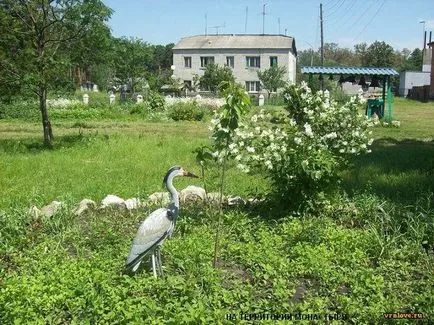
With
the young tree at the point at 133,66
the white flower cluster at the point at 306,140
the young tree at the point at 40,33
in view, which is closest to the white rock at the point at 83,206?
the white flower cluster at the point at 306,140

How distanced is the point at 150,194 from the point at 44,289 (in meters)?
3.39

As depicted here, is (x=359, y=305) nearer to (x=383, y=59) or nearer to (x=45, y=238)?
(x=45, y=238)

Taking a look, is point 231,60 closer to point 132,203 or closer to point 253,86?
point 253,86

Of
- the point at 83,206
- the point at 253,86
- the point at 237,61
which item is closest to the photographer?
the point at 83,206

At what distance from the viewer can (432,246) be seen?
5254 millimetres

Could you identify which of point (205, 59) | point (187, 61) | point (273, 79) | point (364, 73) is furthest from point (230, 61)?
point (364, 73)

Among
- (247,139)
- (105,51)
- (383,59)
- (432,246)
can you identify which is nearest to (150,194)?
(247,139)

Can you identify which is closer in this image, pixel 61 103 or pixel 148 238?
pixel 148 238

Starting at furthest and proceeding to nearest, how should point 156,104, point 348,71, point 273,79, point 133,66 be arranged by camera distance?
1. point 273,79
2. point 133,66
3. point 156,104
4. point 348,71

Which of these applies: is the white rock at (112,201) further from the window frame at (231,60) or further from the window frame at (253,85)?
the window frame at (231,60)

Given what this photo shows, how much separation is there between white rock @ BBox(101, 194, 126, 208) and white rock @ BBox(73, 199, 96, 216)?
15 centimetres

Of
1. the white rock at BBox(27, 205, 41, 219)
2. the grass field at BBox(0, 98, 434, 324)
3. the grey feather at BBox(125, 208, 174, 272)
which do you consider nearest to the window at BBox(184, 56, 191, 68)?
the grass field at BBox(0, 98, 434, 324)

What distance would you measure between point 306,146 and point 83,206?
10.3 ft

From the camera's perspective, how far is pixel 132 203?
6871 mm
